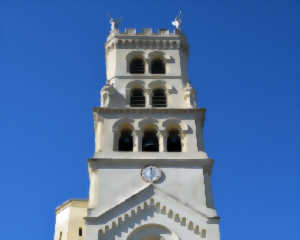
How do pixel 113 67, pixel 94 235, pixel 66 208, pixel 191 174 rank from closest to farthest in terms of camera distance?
1. pixel 94 235
2. pixel 191 174
3. pixel 66 208
4. pixel 113 67

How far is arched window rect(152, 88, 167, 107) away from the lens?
115 feet

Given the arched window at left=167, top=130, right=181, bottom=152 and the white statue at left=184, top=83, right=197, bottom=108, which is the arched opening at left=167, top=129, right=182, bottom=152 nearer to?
the arched window at left=167, top=130, right=181, bottom=152

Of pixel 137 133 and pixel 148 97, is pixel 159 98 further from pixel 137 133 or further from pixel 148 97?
pixel 137 133

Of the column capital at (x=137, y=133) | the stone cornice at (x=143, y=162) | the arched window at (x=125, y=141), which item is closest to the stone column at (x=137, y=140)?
the column capital at (x=137, y=133)

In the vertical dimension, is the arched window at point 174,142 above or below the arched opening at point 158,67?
below

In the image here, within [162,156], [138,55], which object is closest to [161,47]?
[138,55]

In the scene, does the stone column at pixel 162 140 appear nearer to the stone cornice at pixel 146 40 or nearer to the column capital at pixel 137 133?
the column capital at pixel 137 133

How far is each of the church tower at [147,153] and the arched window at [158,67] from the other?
0.07m

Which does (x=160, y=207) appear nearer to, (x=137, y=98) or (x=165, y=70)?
(x=137, y=98)

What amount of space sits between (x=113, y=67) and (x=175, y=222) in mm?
12573

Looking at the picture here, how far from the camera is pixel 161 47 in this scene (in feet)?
126

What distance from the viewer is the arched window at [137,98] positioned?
34847 mm

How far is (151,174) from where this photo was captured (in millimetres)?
30438

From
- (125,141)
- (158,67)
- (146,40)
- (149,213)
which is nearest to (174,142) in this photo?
(125,141)
